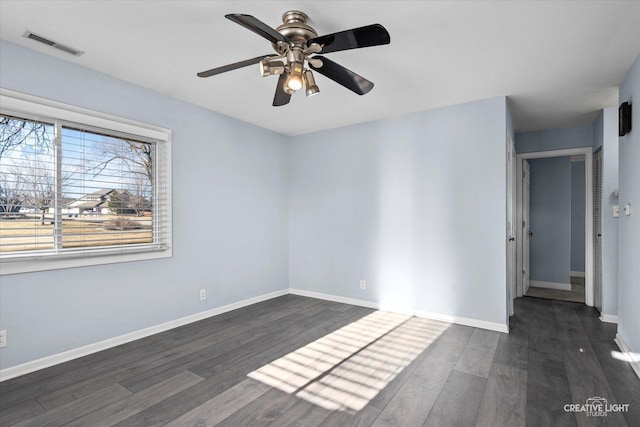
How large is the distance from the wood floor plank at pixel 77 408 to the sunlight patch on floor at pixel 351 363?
91 cm

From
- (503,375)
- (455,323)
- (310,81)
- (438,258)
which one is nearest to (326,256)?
(438,258)

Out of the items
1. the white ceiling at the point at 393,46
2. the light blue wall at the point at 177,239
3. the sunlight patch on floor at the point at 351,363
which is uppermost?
the white ceiling at the point at 393,46

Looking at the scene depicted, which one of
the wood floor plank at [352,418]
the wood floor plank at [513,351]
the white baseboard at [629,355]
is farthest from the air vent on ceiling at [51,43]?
the white baseboard at [629,355]

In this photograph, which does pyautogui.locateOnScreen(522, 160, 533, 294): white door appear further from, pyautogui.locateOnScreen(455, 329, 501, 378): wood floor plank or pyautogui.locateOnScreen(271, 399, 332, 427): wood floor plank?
pyautogui.locateOnScreen(271, 399, 332, 427): wood floor plank

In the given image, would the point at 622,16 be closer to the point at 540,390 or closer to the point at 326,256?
the point at 540,390

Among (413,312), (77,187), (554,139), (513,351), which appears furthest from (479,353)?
(77,187)

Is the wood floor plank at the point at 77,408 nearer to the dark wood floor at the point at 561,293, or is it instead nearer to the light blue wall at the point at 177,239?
the light blue wall at the point at 177,239

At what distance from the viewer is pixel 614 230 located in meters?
3.86

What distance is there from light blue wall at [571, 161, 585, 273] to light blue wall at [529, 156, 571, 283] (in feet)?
5.19

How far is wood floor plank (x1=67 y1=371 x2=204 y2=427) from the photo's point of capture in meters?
1.94

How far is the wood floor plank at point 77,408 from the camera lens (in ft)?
6.33

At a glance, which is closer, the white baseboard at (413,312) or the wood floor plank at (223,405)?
the wood floor plank at (223,405)

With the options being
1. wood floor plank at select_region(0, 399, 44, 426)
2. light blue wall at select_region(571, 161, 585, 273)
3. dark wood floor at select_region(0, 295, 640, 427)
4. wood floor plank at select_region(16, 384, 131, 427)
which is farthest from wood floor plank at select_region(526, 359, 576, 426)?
light blue wall at select_region(571, 161, 585, 273)

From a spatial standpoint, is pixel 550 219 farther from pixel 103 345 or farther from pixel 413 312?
pixel 103 345
